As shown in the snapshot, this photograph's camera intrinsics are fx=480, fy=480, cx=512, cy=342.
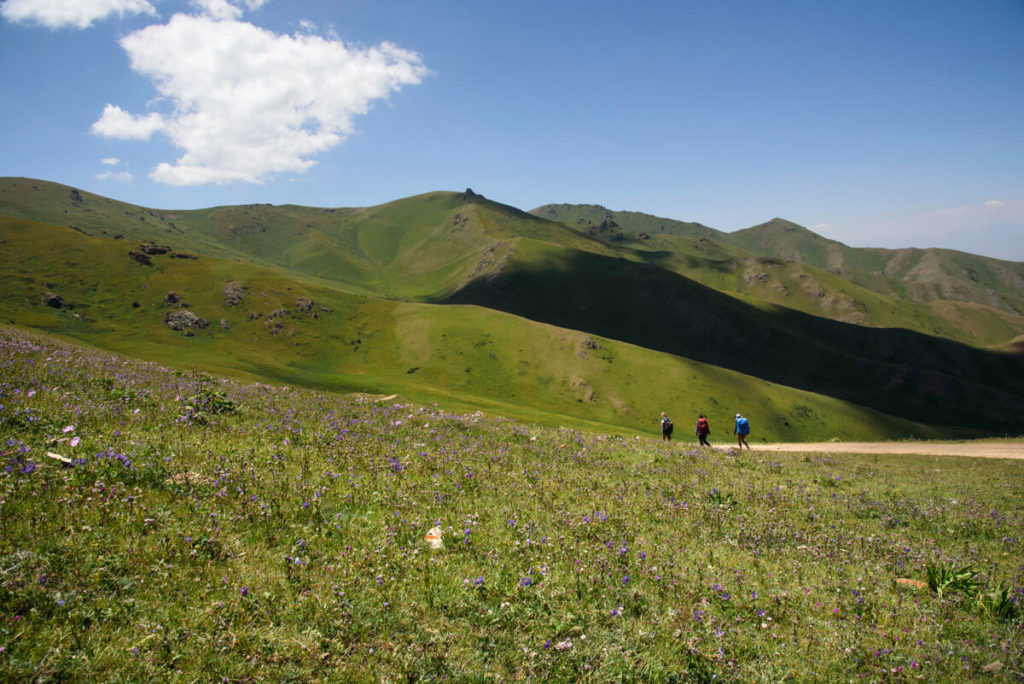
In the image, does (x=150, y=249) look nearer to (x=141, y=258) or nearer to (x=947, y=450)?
(x=141, y=258)

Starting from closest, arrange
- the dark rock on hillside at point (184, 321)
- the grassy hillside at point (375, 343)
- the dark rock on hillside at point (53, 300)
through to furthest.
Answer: the dark rock on hillside at point (53, 300) → the grassy hillside at point (375, 343) → the dark rock on hillside at point (184, 321)

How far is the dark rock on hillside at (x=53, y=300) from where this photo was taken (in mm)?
112375

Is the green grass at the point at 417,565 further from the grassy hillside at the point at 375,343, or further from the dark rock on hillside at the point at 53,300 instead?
the dark rock on hillside at the point at 53,300

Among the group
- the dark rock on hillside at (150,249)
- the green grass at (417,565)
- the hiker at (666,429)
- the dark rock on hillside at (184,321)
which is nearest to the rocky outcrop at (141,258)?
the dark rock on hillside at (150,249)

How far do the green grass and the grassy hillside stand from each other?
9370cm

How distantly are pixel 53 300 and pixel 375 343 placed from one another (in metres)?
74.3

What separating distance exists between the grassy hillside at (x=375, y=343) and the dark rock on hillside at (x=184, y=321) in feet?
4.74

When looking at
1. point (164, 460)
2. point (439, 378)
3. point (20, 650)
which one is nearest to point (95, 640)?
point (20, 650)

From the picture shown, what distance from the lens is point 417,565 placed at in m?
7.22

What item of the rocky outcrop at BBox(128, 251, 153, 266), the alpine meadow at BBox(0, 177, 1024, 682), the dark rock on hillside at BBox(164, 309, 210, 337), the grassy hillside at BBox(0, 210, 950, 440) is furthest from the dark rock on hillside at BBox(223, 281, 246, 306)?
the alpine meadow at BBox(0, 177, 1024, 682)

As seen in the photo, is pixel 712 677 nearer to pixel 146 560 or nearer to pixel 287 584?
pixel 287 584

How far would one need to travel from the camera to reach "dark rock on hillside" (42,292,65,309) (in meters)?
112

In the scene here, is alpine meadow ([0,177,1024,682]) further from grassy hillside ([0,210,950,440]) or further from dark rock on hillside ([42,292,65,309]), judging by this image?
dark rock on hillside ([42,292,65,309])

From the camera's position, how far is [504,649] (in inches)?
233
